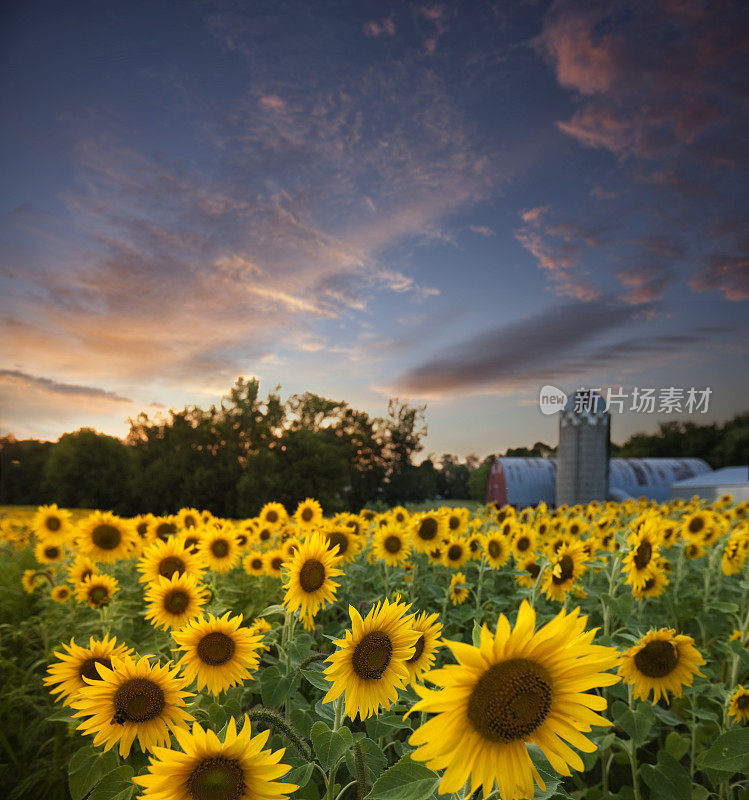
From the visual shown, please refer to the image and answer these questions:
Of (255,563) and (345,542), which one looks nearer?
(345,542)

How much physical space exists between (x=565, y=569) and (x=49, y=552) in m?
5.94

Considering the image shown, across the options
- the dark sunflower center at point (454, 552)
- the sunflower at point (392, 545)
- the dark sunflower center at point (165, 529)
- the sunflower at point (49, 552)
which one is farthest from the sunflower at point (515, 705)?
the sunflower at point (49, 552)

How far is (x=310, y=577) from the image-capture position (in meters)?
2.66

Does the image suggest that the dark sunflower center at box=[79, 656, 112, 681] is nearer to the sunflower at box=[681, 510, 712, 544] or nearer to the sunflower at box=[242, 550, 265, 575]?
the sunflower at box=[242, 550, 265, 575]

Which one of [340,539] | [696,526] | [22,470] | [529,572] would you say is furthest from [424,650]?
[22,470]

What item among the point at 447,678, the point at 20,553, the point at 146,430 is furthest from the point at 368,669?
the point at 146,430

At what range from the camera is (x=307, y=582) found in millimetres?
2652

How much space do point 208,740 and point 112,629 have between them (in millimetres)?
3235

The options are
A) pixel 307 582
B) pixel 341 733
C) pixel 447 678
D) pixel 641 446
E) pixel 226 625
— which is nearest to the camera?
pixel 447 678

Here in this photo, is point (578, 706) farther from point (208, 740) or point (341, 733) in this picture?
point (208, 740)

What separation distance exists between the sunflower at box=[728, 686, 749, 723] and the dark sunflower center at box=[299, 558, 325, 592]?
2260mm

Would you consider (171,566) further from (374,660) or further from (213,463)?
(213,463)

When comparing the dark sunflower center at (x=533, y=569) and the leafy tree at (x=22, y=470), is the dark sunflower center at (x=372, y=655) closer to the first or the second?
the dark sunflower center at (x=533, y=569)

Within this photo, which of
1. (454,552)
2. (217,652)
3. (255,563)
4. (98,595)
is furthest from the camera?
(454,552)
